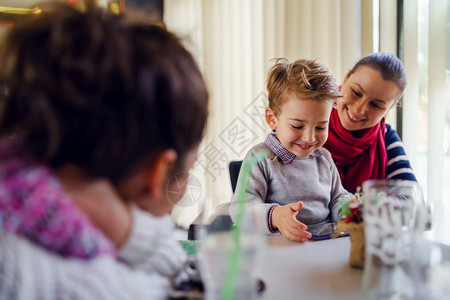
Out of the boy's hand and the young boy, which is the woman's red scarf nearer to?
the young boy

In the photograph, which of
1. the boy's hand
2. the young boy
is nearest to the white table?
the boy's hand

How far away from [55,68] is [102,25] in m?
0.09

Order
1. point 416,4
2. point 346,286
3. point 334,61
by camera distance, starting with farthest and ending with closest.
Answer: point 334,61 < point 416,4 < point 346,286

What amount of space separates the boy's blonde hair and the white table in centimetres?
49

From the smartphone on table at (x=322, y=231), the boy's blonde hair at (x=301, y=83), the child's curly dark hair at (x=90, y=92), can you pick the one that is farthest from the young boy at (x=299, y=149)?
the child's curly dark hair at (x=90, y=92)

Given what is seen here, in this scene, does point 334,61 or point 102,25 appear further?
point 334,61

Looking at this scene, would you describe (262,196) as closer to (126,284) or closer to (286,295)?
(286,295)

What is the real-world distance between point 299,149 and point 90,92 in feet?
3.22

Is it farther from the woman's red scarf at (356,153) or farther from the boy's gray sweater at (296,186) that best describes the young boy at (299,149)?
the woman's red scarf at (356,153)

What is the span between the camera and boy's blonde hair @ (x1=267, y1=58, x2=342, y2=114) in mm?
1301

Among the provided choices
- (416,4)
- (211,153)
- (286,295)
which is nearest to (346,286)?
(286,295)

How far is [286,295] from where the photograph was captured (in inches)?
27.6

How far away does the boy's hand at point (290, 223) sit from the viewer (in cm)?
103

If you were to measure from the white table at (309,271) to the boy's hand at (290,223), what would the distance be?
19 millimetres
